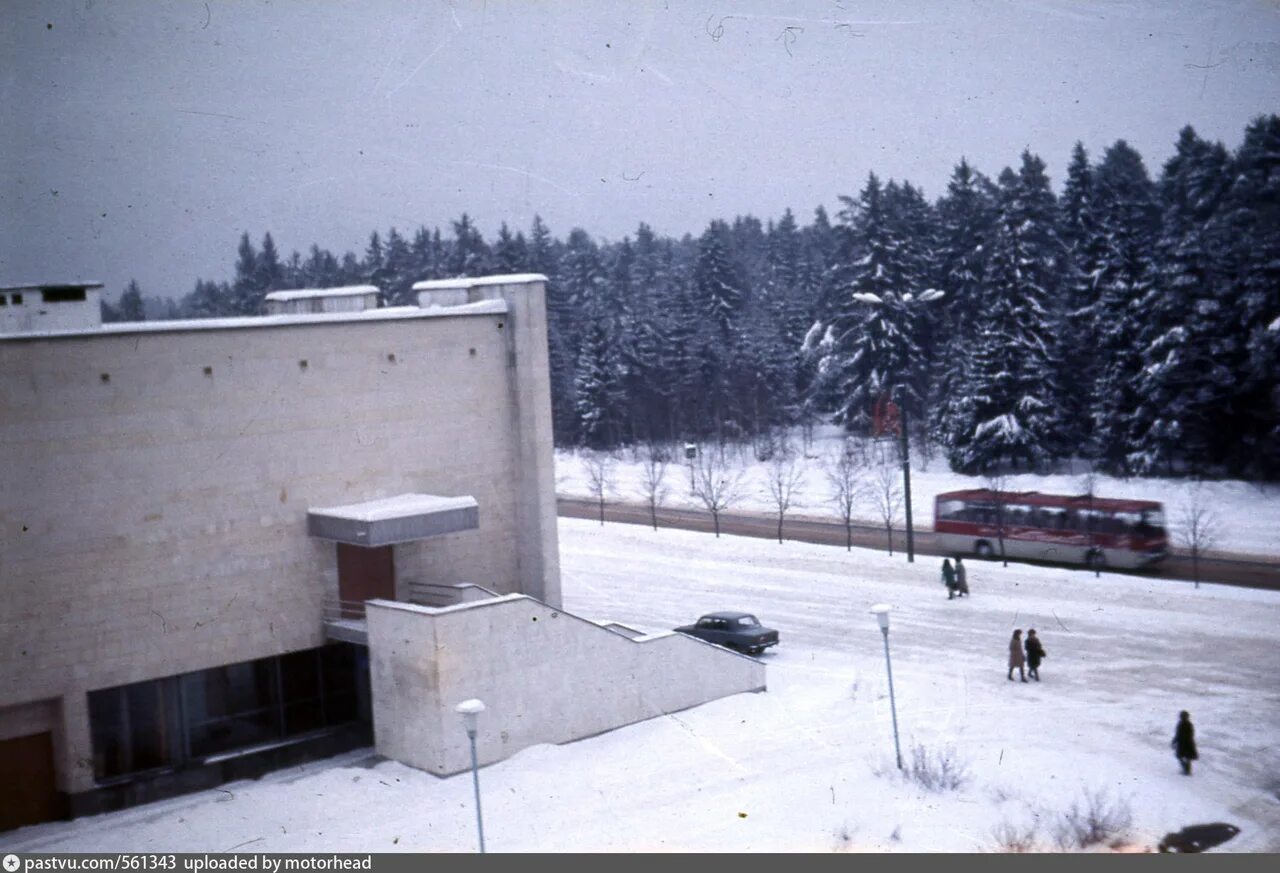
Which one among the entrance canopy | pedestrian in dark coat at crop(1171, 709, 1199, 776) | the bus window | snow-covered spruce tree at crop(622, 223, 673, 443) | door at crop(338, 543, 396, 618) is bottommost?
pedestrian in dark coat at crop(1171, 709, 1199, 776)

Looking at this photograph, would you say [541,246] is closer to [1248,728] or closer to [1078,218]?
[1078,218]

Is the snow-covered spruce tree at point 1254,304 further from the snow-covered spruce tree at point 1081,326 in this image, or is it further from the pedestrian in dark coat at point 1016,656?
the pedestrian in dark coat at point 1016,656

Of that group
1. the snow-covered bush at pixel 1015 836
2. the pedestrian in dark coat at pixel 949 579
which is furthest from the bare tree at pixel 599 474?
the snow-covered bush at pixel 1015 836

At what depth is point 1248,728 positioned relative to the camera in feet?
58.9

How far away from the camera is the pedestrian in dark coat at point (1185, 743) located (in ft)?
53.2

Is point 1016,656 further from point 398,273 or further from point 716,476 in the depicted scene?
point 398,273

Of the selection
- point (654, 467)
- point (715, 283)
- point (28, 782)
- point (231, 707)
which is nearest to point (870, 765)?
point (231, 707)

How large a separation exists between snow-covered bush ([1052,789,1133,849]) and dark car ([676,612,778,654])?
9.11 metres

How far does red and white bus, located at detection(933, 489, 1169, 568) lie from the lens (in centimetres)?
3050

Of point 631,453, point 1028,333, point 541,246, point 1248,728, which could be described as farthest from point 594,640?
point 541,246

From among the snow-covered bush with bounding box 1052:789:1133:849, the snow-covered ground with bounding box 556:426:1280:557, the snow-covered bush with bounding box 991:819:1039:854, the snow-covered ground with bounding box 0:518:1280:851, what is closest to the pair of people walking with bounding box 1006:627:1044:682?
the snow-covered ground with bounding box 0:518:1280:851

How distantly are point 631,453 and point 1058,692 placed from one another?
41.5 metres

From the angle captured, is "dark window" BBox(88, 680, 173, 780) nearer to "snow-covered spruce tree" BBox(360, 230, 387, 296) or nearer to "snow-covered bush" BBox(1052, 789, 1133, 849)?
"snow-covered bush" BBox(1052, 789, 1133, 849)

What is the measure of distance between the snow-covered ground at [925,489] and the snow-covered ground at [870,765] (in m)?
8.97
